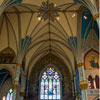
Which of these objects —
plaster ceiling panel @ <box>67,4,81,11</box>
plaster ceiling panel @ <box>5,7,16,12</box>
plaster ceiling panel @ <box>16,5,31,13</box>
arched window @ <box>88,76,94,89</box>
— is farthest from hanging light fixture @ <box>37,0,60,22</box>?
arched window @ <box>88,76,94,89</box>

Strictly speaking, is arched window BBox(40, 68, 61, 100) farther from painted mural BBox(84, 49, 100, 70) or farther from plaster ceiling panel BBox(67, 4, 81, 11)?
plaster ceiling panel BBox(67, 4, 81, 11)

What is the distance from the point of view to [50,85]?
24.7m

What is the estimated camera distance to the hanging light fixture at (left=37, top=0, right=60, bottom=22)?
1725 centimetres

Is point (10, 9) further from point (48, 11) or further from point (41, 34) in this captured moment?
point (41, 34)

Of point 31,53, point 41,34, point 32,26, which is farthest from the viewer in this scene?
point 31,53

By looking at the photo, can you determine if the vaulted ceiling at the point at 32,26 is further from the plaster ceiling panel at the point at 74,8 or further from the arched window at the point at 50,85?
the arched window at the point at 50,85

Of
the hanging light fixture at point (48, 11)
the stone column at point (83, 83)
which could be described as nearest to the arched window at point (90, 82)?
the stone column at point (83, 83)

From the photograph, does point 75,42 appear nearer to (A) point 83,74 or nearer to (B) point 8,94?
(A) point 83,74

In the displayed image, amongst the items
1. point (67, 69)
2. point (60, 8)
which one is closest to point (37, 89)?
point (67, 69)

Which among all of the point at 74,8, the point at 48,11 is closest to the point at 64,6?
the point at 74,8

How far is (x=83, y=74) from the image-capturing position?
16953mm

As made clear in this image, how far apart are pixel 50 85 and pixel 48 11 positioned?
12502 millimetres

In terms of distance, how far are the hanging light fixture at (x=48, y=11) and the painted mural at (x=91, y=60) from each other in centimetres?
605

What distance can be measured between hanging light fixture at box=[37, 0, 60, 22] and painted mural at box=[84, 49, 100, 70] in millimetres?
6046
